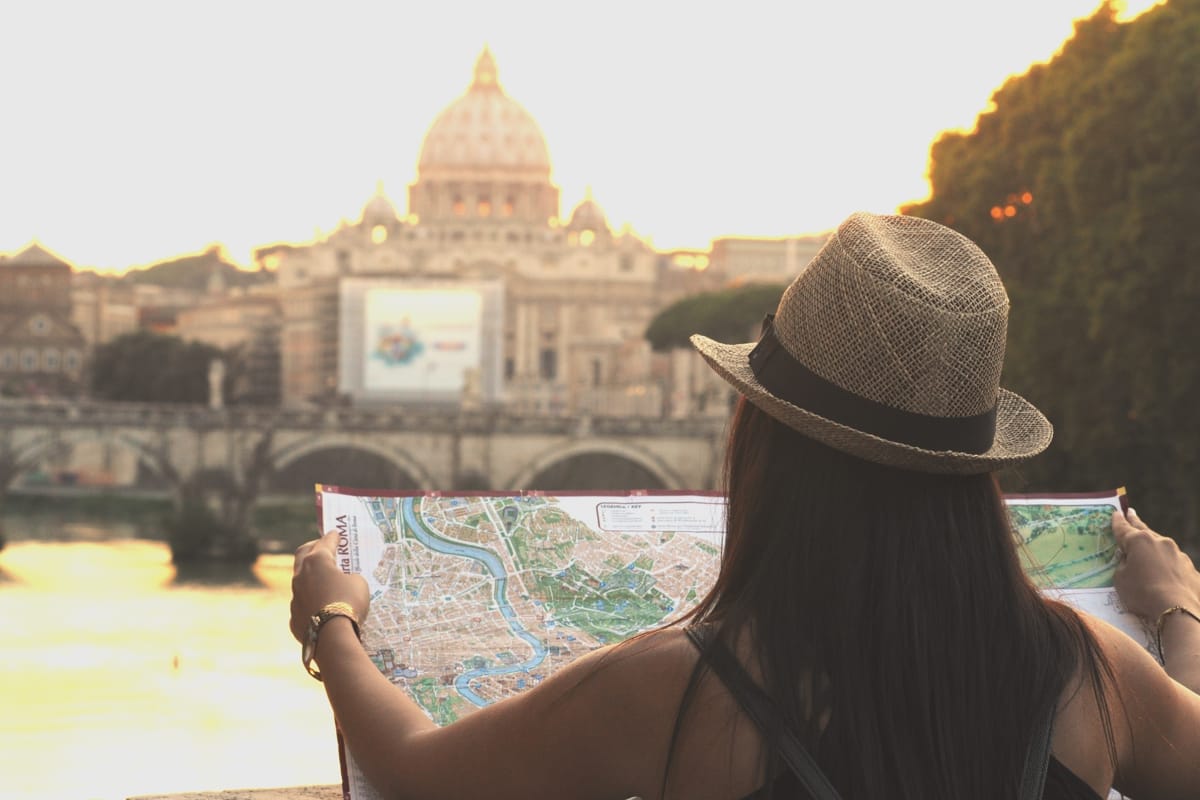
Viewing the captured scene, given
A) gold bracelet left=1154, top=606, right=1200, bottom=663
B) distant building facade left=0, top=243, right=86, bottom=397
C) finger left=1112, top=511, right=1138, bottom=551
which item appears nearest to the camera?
gold bracelet left=1154, top=606, right=1200, bottom=663

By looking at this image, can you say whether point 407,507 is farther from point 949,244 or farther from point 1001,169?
point 1001,169

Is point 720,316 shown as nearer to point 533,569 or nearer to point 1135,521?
point 1135,521

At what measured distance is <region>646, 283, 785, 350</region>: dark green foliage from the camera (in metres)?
57.5

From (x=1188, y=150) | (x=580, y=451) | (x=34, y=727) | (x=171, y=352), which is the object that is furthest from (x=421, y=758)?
(x=171, y=352)

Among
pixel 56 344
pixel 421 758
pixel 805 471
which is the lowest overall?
pixel 56 344

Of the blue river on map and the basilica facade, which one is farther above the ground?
the blue river on map

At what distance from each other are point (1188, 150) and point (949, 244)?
14.0m

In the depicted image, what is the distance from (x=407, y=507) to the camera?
258 centimetres

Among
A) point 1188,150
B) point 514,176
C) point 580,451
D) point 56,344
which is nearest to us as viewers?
point 1188,150

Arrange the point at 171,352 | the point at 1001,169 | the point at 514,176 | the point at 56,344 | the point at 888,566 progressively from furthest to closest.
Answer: the point at 514,176 → the point at 56,344 → the point at 171,352 → the point at 1001,169 → the point at 888,566

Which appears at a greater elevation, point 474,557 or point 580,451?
point 474,557

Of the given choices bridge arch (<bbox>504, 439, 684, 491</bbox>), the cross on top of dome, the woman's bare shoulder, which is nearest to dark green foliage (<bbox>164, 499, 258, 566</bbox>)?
bridge arch (<bbox>504, 439, 684, 491</bbox>)

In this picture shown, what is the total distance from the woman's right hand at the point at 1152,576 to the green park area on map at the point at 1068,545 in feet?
0.14

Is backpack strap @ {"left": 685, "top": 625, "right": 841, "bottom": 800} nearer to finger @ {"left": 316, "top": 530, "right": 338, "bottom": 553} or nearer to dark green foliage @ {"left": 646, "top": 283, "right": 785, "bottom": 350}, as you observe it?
finger @ {"left": 316, "top": 530, "right": 338, "bottom": 553}
